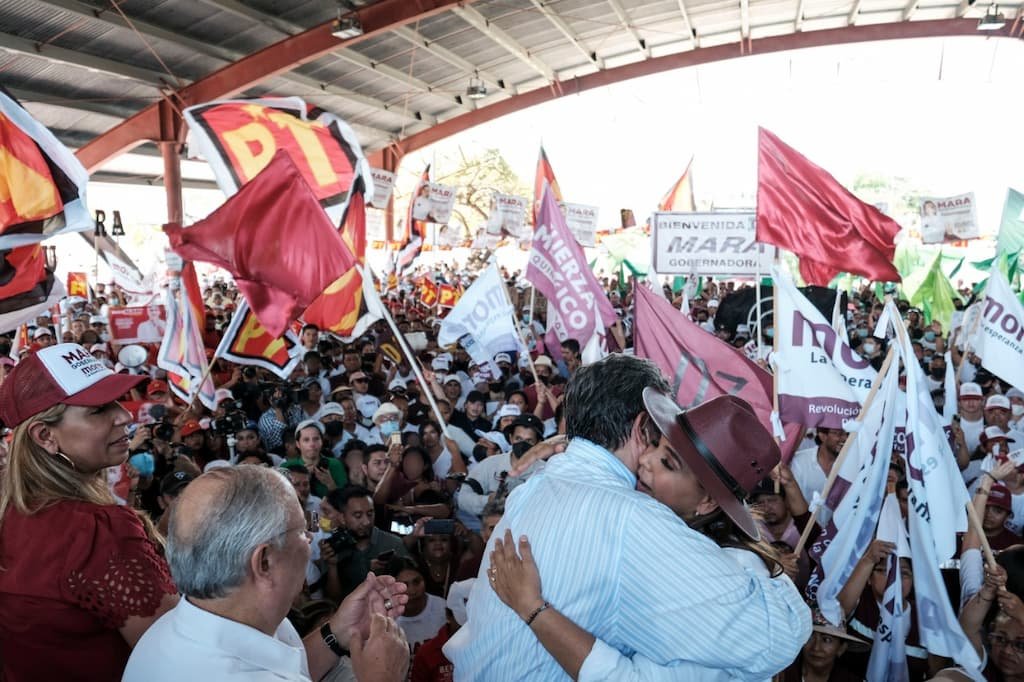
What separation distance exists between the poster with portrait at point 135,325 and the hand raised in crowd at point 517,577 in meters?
9.74

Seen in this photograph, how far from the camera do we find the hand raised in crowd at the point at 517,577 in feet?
6.11

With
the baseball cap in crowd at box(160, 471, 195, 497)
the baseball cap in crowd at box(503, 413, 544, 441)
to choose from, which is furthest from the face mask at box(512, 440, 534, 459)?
the baseball cap in crowd at box(160, 471, 195, 497)

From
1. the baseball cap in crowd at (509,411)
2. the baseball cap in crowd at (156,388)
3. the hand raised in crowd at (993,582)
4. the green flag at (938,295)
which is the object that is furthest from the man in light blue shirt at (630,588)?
the green flag at (938,295)

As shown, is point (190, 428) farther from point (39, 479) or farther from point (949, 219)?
point (949, 219)

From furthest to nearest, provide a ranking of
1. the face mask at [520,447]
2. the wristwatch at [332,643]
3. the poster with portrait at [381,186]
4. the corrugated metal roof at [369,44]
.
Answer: the poster with portrait at [381,186]
the corrugated metal roof at [369,44]
the face mask at [520,447]
the wristwatch at [332,643]

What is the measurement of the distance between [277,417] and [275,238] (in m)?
2.80

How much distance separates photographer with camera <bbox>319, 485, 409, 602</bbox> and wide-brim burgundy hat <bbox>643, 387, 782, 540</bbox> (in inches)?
113

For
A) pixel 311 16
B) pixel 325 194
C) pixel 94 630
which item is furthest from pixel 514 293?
pixel 94 630

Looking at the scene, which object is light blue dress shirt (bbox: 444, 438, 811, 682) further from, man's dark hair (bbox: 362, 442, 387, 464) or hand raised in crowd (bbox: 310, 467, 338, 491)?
hand raised in crowd (bbox: 310, 467, 338, 491)

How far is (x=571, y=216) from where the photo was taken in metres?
18.0

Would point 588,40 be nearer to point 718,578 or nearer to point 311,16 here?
point 311,16

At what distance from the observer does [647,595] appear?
1787 millimetres

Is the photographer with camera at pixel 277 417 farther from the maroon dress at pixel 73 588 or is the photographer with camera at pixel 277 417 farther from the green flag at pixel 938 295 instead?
the green flag at pixel 938 295

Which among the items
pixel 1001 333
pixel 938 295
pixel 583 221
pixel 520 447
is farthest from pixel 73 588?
pixel 583 221
